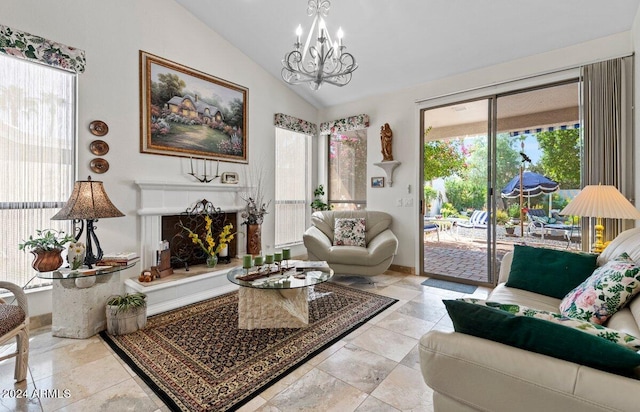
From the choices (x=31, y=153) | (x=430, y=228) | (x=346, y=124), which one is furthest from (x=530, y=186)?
(x=31, y=153)

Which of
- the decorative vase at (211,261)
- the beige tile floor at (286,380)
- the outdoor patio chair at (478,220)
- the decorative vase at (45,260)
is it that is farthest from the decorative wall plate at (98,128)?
the outdoor patio chair at (478,220)

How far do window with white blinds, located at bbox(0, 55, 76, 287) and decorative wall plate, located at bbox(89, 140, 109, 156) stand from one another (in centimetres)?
16

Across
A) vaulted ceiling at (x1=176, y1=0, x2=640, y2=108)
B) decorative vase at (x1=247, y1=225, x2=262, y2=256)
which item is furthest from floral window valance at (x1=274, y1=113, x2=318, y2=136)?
decorative vase at (x1=247, y1=225, x2=262, y2=256)

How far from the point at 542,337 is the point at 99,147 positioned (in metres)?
3.69

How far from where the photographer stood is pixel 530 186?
11.2 ft

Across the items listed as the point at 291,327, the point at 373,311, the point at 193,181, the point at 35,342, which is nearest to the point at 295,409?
the point at 291,327

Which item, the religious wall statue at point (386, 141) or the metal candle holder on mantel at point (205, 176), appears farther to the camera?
the religious wall statue at point (386, 141)

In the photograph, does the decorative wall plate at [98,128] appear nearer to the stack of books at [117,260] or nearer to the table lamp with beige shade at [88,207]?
the table lamp with beige shade at [88,207]

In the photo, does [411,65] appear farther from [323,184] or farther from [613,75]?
[323,184]

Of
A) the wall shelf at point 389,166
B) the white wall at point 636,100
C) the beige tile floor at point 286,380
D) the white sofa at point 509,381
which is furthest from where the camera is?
the wall shelf at point 389,166

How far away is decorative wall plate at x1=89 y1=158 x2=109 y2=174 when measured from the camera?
2.91 meters

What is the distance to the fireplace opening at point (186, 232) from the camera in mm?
3592

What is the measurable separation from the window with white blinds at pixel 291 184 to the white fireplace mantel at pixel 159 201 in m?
1.12

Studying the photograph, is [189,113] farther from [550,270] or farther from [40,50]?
[550,270]
